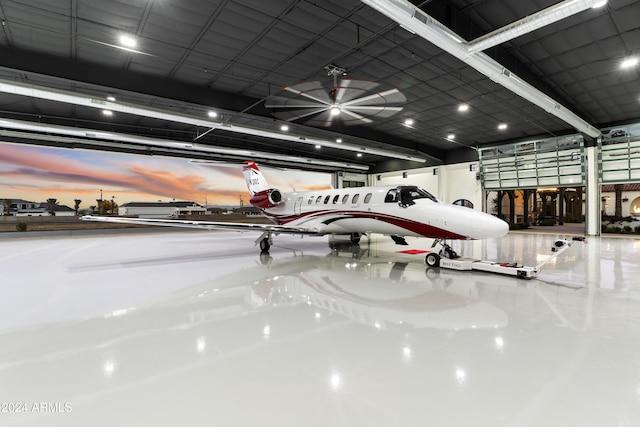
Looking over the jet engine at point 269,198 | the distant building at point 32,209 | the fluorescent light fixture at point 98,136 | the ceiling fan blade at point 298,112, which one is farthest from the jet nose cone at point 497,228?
the distant building at point 32,209

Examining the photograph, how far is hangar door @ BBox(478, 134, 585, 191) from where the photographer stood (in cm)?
1611

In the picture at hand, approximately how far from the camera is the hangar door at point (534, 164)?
16109mm

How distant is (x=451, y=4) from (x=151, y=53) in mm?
7542

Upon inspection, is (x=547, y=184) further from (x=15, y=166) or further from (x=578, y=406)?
(x=15, y=166)

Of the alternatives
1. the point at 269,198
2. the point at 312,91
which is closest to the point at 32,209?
the point at 269,198

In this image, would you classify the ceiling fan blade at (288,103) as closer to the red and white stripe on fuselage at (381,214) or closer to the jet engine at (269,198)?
the red and white stripe on fuselage at (381,214)

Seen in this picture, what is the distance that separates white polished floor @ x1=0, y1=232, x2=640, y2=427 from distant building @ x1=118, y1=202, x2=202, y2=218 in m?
19.0

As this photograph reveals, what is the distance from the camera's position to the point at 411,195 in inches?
305

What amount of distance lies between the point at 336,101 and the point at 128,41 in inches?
210

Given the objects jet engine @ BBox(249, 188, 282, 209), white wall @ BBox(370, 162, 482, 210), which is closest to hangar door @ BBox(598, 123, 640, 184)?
white wall @ BBox(370, 162, 482, 210)

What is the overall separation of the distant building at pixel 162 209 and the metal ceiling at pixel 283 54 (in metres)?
10.6

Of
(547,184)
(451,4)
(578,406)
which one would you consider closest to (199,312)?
(578,406)

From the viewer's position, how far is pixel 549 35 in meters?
7.37

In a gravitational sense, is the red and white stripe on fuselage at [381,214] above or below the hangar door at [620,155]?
below
